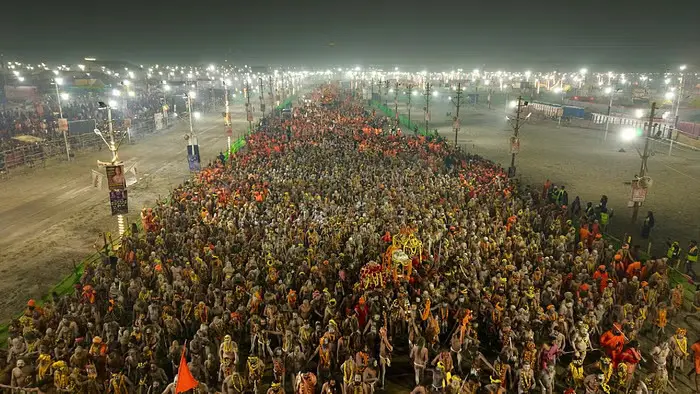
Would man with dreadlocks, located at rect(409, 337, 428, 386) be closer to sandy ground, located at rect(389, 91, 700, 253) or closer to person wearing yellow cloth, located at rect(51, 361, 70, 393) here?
person wearing yellow cloth, located at rect(51, 361, 70, 393)

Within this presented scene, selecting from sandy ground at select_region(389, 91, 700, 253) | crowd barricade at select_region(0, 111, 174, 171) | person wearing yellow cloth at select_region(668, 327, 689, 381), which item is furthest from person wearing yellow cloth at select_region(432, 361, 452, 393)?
crowd barricade at select_region(0, 111, 174, 171)

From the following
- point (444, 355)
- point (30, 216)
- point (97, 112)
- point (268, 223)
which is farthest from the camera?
point (97, 112)

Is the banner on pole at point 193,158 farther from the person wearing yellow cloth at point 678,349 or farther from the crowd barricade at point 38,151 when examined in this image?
the person wearing yellow cloth at point 678,349

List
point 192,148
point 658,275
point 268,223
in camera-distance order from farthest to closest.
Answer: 1. point 192,148
2. point 268,223
3. point 658,275

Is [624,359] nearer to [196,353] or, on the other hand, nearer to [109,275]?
[196,353]

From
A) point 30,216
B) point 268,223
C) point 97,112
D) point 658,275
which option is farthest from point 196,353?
point 97,112

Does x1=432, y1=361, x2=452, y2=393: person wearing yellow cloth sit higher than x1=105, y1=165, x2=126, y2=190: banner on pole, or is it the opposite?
x1=105, y1=165, x2=126, y2=190: banner on pole
